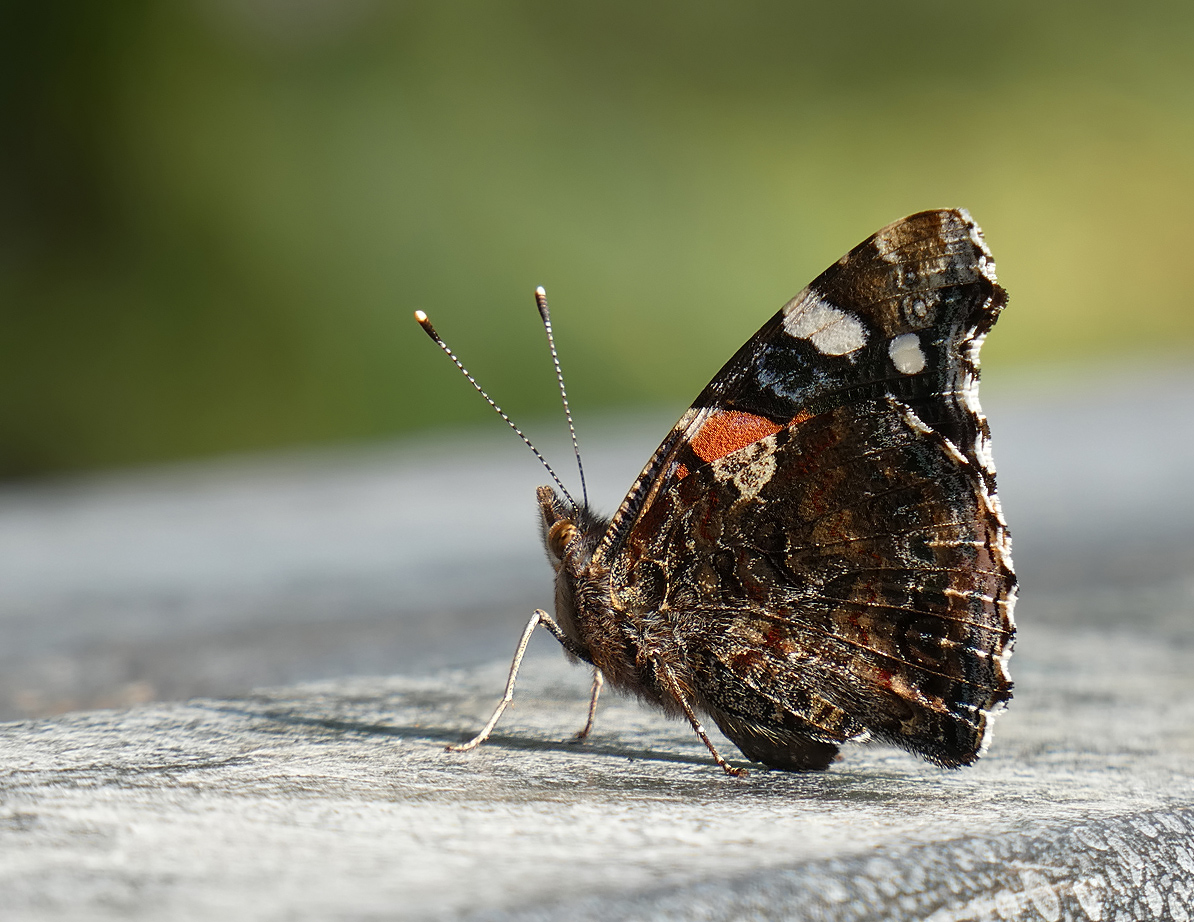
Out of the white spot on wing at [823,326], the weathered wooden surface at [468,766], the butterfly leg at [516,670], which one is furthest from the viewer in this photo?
the white spot on wing at [823,326]

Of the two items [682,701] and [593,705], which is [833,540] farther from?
[593,705]

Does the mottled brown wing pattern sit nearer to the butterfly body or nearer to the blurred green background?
the butterfly body

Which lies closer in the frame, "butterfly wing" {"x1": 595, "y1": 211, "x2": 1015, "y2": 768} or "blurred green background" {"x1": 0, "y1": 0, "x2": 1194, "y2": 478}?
"butterfly wing" {"x1": 595, "y1": 211, "x2": 1015, "y2": 768}

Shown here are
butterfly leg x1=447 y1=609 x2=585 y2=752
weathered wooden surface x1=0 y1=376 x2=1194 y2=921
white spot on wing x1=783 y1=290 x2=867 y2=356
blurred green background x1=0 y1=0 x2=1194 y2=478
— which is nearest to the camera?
weathered wooden surface x1=0 y1=376 x2=1194 y2=921

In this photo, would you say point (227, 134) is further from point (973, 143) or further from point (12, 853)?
point (12, 853)

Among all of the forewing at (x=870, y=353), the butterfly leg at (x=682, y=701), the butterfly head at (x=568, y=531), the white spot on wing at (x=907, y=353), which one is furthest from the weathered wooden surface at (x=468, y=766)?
the white spot on wing at (x=907, y=353)

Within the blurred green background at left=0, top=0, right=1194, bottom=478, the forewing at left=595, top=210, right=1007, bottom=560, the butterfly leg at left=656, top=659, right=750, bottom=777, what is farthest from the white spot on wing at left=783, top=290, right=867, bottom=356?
the blurred green background at left=0, top=0, right=1194, bottom=478

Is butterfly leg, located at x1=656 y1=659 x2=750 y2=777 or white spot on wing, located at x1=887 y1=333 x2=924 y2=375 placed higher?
white spot on wing, located at x1=887 y1=333 x2=924 y2=375

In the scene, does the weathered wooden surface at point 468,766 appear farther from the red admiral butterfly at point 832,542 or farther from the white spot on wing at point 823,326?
the white spot on wing at point 823,326
